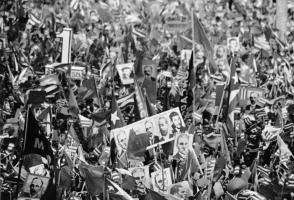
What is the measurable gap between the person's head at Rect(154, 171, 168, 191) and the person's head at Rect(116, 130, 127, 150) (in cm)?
83

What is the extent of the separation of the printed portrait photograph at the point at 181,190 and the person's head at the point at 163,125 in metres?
1.95

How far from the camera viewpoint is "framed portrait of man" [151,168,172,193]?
44.8ft

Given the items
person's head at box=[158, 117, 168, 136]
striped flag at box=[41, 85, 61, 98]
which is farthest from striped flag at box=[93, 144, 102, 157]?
striped flag at box=[41, 85, 61, 98]

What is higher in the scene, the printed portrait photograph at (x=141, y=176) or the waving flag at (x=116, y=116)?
the waving flag at (x=116, y=116)

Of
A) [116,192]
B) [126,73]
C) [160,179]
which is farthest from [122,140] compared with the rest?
[126,73]

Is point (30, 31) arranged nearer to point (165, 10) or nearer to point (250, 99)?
point (165, 10)

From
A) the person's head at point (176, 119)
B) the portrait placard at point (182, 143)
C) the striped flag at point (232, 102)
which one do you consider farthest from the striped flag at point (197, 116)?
the portrait placard at point (182, 143)

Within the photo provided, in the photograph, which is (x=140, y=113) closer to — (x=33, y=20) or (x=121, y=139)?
(x=121, y=139)

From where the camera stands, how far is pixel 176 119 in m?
15.3

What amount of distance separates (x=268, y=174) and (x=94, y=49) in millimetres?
10811

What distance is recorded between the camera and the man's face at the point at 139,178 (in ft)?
44.3

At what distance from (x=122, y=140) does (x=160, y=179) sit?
96 cm

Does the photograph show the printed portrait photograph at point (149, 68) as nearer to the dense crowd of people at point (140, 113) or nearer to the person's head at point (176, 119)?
the dense crowd of people at point (140, 113)

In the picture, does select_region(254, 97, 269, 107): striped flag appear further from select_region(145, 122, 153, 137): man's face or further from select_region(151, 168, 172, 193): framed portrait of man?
select_region(151, 168, 172, 193): framed portrait of man
